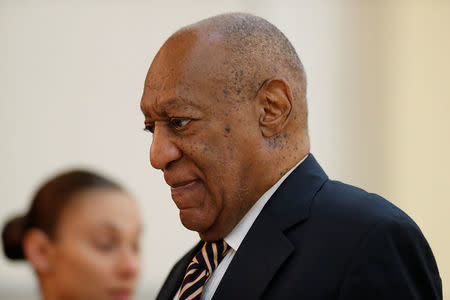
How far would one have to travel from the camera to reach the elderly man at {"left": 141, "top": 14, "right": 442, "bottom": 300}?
1896mm

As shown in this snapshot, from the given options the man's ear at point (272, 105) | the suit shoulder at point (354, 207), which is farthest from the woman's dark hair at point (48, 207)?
the suit shoulder at point (354, 207)

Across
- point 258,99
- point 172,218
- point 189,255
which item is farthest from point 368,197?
point 172,218

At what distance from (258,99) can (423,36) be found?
4.31m

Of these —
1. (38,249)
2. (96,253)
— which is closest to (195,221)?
(96,253)

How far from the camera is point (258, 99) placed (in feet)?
6.75

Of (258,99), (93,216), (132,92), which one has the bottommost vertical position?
(93,216)

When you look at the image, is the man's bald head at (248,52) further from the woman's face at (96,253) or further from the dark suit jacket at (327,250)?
the woman's face at (96,253)

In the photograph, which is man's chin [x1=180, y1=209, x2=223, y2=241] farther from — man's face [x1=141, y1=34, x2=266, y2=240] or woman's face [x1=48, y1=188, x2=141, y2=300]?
woman's face [x1=48, y1=188, x2=141, y2=300]

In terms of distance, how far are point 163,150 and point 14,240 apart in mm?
1215

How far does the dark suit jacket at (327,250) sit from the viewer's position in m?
1.72

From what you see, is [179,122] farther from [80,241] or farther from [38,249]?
[38,249]

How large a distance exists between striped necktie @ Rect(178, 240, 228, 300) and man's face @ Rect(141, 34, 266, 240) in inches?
2.8

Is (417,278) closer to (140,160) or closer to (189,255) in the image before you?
(189,255)

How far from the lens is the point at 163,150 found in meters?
2.04
